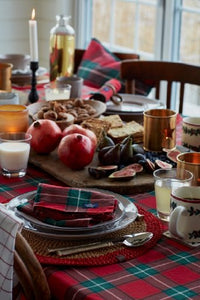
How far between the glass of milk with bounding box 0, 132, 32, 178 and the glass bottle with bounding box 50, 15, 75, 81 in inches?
41.0

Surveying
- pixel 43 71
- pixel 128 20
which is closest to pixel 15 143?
pixel 43 71

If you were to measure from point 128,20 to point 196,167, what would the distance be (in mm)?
2857

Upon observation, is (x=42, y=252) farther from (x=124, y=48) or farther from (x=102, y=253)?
(x=124, y=48)

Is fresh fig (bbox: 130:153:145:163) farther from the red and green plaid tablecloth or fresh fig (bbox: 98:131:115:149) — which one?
the red and green plaid tablecloth

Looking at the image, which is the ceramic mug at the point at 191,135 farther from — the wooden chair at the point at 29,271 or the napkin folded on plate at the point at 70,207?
the wooden chair at the point at 29,271

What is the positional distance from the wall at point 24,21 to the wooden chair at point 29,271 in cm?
354

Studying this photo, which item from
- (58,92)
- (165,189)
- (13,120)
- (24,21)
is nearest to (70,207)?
(165,189)

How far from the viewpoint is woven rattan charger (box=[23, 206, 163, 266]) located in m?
1.25

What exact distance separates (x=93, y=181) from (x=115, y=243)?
14.4 inches

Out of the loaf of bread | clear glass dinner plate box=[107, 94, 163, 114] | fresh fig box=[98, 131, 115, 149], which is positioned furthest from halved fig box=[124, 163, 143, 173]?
clear glass dinner plate box=[107, 94, 163, 114]

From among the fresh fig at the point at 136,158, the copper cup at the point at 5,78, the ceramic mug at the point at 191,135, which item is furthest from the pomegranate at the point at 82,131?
the copper cup at the point at 5,78

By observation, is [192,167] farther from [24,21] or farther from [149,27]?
[24,21]

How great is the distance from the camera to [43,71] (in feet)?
10.1

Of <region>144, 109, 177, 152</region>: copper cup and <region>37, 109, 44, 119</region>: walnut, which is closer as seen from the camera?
<region>144, 109, 177, 152</region>: copper cup
